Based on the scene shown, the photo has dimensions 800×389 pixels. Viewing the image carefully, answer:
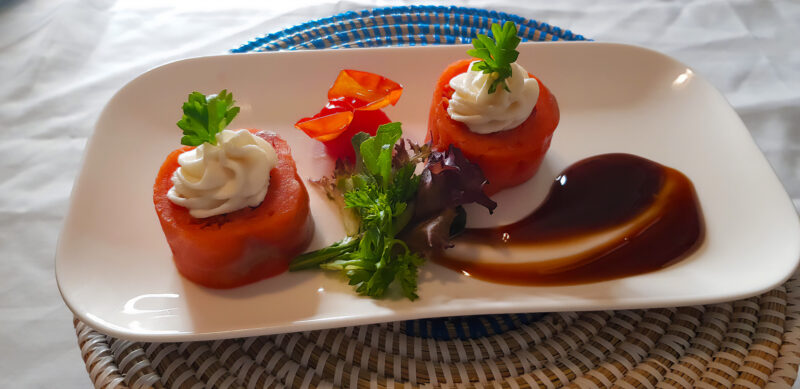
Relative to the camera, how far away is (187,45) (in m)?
3.64

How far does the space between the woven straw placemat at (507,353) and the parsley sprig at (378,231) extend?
194 mm

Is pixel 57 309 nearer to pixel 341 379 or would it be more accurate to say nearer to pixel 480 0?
pixel 341 379

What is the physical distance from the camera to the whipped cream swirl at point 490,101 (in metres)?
1.98

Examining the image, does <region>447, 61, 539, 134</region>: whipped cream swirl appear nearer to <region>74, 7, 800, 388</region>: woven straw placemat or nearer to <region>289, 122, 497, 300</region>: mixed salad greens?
<region>289, 122, 497, 300</region>: mixed salad greens

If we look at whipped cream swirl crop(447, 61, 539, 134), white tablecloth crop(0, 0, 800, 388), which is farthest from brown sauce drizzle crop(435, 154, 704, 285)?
white tablecloth crop(0, 0, 800, 388)

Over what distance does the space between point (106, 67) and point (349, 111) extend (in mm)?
2135

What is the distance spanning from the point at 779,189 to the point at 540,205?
2.81ft

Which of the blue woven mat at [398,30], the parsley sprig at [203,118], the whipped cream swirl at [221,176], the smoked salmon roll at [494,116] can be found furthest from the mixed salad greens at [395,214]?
the blue woven mat at [398,30]

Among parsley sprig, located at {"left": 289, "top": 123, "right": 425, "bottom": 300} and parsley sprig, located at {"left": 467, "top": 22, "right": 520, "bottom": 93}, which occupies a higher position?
parsley sprig, located at {"left": 467, "top": 22, "right": 520, "bottom": 93}

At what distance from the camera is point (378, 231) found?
1.80m

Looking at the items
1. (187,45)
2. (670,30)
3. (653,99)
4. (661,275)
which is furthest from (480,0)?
(661,275)

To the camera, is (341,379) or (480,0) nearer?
(341,379)

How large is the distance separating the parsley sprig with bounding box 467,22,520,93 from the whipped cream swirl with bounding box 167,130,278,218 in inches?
32.6

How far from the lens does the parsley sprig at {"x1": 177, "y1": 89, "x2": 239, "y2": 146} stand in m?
1.57
